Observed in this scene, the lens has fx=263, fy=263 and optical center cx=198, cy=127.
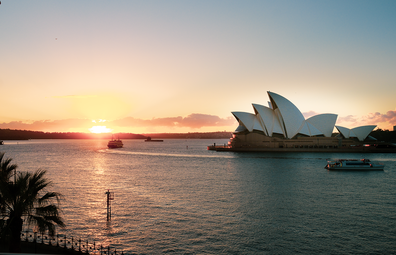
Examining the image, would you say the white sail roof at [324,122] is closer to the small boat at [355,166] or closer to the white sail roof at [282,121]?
the white sail roof at [282,121]

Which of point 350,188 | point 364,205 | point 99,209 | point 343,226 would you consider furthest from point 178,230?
point 350,188

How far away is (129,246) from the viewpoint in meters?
15.1

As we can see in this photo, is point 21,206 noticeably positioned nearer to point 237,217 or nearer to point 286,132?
point 237,217

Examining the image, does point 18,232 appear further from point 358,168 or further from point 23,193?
point 358,168

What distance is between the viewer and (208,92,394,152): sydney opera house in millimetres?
90956

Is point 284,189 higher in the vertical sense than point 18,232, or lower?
lower

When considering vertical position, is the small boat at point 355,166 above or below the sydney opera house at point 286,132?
below

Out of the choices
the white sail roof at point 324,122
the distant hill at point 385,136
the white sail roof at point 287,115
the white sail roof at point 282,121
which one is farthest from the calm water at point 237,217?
the distant hill at point 385,136

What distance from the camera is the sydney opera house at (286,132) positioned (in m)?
91.0

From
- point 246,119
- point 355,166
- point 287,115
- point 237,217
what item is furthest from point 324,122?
point 237,217

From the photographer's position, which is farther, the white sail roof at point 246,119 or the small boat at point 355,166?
the white sail roof at point 246,119

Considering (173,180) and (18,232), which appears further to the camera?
(173,180)

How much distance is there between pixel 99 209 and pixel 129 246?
850cm

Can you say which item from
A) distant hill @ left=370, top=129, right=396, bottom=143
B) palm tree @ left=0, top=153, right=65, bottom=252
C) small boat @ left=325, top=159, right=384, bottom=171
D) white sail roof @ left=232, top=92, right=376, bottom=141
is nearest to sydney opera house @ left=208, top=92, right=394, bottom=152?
Result: white sail roof @ left=232, top=92, right=376, bottom=141
